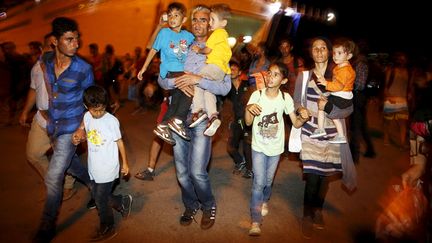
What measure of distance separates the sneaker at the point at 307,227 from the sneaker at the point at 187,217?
1.42m

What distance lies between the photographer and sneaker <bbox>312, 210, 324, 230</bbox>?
13.1ft

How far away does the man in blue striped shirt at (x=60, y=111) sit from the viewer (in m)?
3.49

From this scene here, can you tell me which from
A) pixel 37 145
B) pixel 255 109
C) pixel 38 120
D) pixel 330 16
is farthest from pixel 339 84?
pixel 330 16

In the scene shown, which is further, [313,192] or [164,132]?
[313,192]

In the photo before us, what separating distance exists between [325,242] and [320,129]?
1397 mm

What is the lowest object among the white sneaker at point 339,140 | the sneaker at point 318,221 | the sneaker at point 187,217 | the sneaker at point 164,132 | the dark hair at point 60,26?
the sneaker at point 318,221

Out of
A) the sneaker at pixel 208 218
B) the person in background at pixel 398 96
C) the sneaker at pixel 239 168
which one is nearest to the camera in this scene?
the sneaker at pixel 208 218

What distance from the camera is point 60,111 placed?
3.53m

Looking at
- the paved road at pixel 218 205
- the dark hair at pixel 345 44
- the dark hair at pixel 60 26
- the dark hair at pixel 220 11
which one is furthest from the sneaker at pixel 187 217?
the dark hair at pixel 345 44

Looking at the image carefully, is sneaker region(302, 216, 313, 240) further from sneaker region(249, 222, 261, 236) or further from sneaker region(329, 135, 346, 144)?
sneaker region(329, 135, 346, 144)

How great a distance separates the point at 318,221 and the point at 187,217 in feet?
5.64

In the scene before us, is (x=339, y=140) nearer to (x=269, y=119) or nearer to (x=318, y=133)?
(x=318, y=133)

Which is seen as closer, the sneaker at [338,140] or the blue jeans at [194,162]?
the blue jeans at [194,162]

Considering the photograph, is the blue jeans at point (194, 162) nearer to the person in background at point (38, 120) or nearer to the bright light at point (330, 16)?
the person in background at point (38, 120)
